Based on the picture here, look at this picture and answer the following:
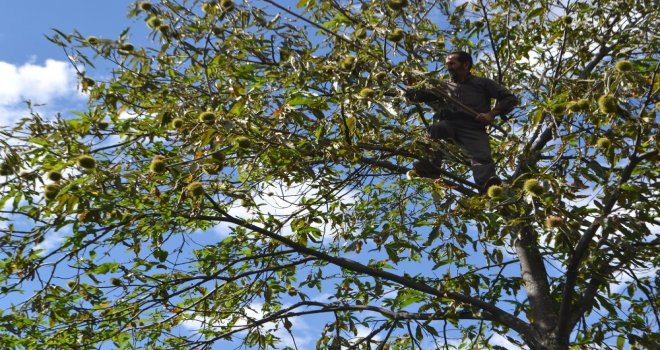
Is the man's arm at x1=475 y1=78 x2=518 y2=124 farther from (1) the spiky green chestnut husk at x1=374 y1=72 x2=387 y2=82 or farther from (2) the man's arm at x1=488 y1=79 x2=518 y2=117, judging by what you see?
(1) the spiky green chestnut husk at x1=374 y1=72 x2=387 y2=82

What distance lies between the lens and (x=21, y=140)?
4098 millimetres

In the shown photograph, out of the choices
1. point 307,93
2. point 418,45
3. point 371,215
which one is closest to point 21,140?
point 307,93

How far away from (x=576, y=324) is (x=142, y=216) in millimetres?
3229

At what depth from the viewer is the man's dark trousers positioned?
16.1 ft

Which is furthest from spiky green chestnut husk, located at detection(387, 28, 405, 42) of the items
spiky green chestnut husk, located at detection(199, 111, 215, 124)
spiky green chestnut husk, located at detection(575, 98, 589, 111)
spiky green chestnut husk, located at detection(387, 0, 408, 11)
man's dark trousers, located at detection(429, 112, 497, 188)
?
spiky green chestnut husk, located at detection(199, 111, 215, 124)

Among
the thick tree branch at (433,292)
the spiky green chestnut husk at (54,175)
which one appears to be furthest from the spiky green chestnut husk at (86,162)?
the thick tree branch at (433,292)

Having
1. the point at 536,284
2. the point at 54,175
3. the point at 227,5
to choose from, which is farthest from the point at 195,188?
the point at 536,284

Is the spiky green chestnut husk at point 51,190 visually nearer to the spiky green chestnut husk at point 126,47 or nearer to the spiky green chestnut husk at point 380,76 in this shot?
the spiky green chestnut husk at point 126,47

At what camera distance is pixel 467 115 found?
507cm

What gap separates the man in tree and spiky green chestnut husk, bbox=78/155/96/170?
6.88 feet

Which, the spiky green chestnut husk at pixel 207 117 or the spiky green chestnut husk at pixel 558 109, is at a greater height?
the spiky green chestnut husk at pixel 558 109

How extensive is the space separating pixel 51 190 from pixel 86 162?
238mm

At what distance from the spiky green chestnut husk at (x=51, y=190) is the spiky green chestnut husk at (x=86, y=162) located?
0.57 feet

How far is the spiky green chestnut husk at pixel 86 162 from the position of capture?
376 cm
